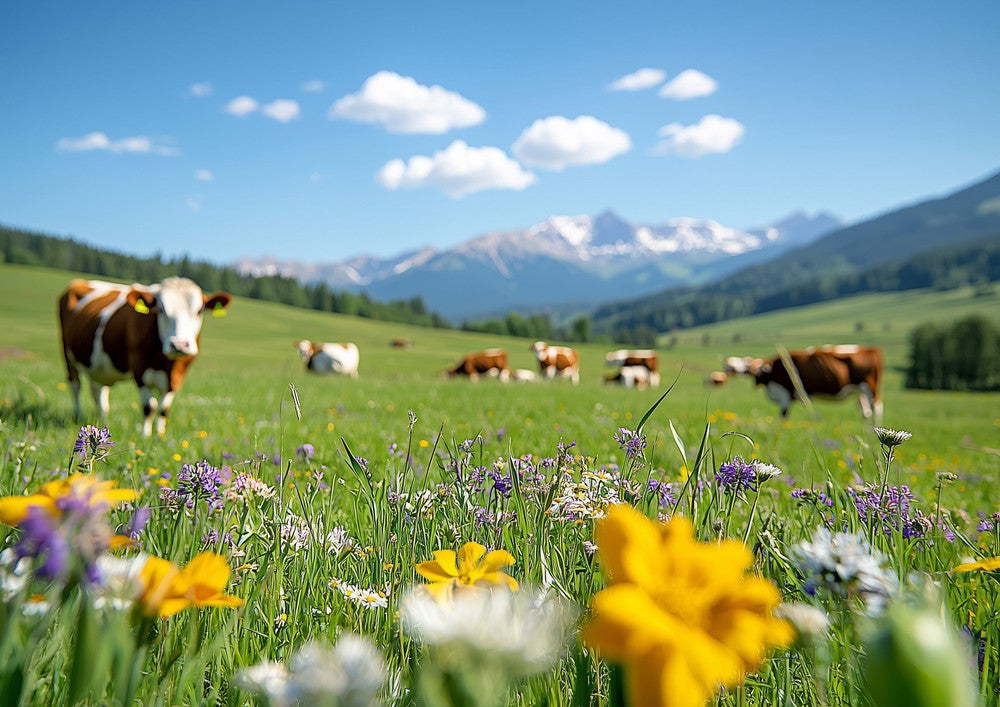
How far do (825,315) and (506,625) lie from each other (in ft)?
720

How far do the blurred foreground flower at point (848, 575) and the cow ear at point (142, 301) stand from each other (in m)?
8.19

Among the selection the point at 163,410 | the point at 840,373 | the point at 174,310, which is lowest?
the point at 840,373

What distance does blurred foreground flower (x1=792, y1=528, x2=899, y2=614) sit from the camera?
1.18 meters

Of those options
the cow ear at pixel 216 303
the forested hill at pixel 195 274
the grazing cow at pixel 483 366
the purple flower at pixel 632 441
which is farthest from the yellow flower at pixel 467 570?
the forested hill at pixel 195 274

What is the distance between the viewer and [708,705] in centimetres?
151

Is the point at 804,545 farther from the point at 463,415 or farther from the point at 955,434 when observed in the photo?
the point at 955,434

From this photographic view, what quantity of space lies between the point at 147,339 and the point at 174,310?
24.7 inches

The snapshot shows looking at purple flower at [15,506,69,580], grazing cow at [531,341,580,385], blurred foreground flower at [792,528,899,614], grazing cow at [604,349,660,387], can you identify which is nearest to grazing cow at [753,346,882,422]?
grazing cow at [531,341,580,385]

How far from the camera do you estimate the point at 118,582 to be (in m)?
0.98

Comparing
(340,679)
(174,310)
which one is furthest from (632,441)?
(174,310)

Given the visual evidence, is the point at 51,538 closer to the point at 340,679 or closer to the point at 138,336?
the point at 340,679

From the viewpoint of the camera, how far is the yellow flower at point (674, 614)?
27.3 inches

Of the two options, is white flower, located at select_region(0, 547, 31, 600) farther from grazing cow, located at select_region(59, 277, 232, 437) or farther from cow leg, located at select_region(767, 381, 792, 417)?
cow leg, located at select_region(767, 381, 792, 417)

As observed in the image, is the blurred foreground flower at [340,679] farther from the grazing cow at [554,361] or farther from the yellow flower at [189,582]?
the grazing cow at [554,361]
